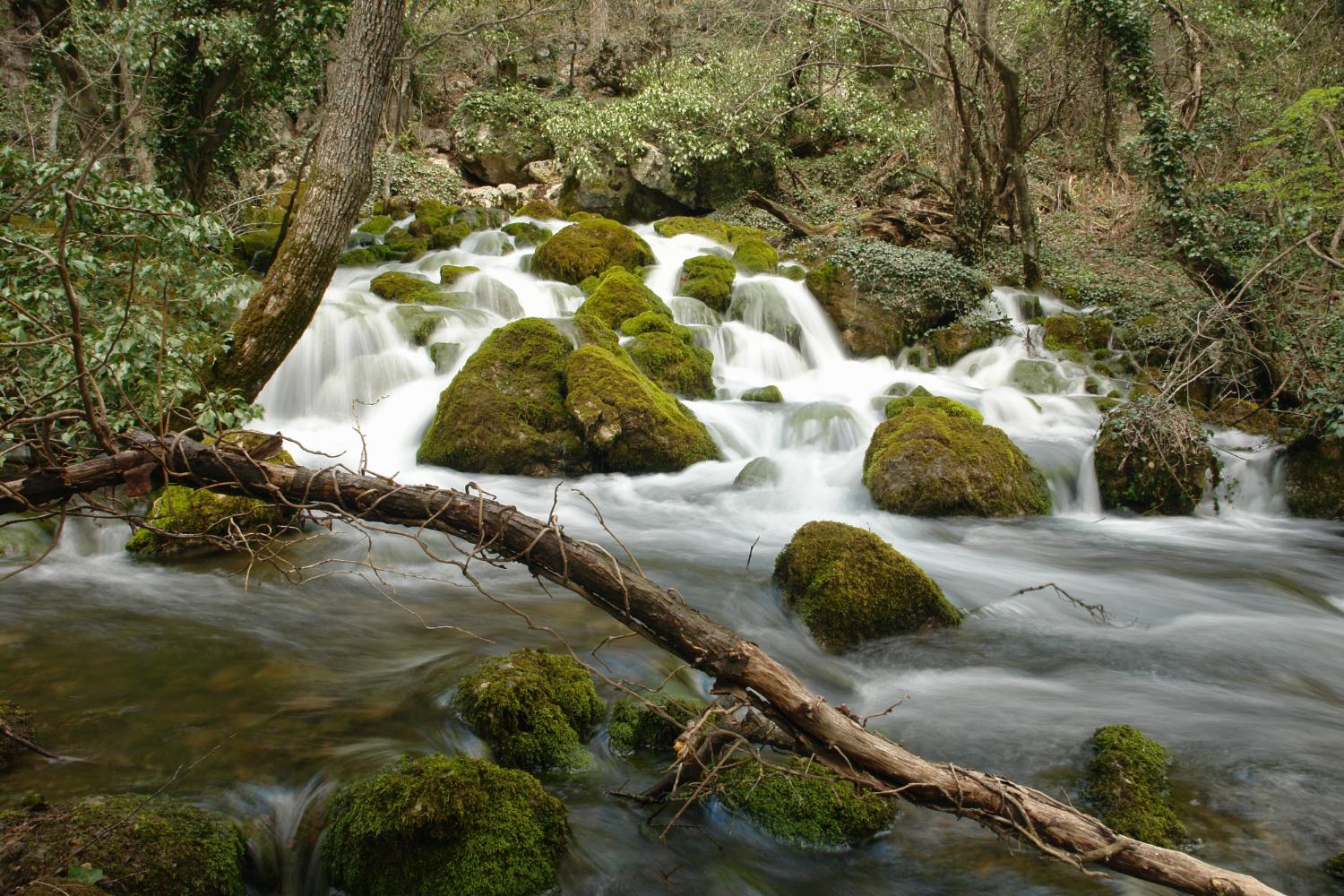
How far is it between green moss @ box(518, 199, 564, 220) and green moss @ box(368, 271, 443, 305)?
645cm

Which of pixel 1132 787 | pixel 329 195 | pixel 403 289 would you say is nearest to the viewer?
pixel 1132 787

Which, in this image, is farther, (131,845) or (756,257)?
(756,257)

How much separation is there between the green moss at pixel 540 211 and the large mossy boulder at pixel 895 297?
7.66 m

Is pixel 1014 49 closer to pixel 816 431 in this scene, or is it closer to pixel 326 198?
pixel 816 431

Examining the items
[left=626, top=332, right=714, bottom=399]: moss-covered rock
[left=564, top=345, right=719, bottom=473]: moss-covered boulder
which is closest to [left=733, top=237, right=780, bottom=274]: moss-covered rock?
[left=626, top=332, right=714, bottom=399]: moss-covered rock

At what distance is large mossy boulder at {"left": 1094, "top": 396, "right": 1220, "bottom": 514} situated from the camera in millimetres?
8719

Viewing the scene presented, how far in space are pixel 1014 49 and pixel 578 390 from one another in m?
17.0

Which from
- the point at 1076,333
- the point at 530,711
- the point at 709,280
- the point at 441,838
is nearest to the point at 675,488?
the point at 530,711

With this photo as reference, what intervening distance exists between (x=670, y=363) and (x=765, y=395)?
1560mm

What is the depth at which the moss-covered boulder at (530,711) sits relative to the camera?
3.56 meters

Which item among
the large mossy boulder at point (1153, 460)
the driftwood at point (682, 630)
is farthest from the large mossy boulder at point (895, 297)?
the driftwood at point (682, 630)

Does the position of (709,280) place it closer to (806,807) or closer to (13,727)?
(806,807)

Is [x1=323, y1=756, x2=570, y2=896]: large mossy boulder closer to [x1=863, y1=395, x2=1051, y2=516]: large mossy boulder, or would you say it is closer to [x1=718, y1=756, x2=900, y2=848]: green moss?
[x1=718, y1=756, x2=900, y2=848]: green moss

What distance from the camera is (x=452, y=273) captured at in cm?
1391
